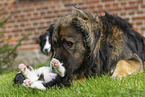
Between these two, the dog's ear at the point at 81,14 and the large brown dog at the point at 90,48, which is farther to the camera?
the dog's ear at the point at 81,14

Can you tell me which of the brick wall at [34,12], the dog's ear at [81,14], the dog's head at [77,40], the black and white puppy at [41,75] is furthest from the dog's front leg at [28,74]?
the brick wall at [34,12]

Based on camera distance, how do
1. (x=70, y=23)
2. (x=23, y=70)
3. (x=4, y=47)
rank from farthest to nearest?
(x=4, y=47)
(x=70, y=23)
(x=23, y=70)

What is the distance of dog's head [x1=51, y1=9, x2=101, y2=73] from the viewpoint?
247 centimetres

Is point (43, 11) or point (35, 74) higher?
point (43, 11)

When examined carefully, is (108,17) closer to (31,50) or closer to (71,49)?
(71,49)

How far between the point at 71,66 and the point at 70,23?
2.31 ft

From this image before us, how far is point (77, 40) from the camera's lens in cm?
252

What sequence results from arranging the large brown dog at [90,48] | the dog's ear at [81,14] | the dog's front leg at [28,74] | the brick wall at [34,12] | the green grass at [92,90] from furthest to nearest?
the brick wall at [34,12], the dog's ear at [81,14], the large brown dog at [90,48], the dog's front leg at [28,74], the green grass at [92,90]

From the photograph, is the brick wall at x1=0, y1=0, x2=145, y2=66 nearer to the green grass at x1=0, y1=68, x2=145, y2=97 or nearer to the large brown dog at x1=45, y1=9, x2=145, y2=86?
the large brown dog at x1=45, y1=9, x2=145, y2=86

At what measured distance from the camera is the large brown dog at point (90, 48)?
2464 mm

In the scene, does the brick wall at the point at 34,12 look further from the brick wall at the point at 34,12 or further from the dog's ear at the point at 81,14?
the dog's ear at the point at 81,14

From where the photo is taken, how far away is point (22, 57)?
6078 millimetres

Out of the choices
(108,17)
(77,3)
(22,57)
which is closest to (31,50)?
(22,57)

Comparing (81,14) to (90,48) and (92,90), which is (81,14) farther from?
(92,90)
